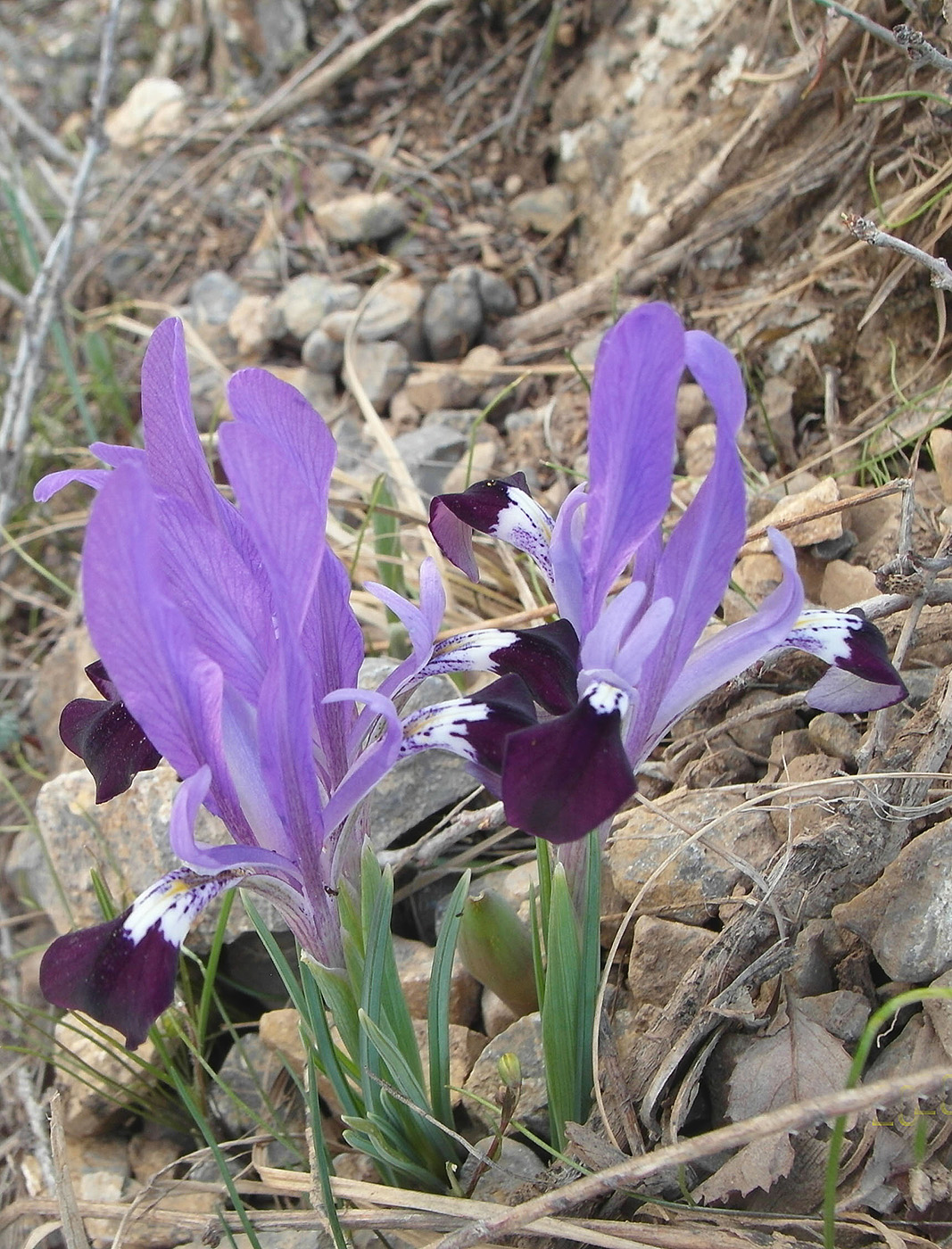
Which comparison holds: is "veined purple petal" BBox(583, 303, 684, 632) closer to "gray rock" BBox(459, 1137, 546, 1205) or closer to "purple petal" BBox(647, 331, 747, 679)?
"purple petal" BBox(647, 331, 747, 679)

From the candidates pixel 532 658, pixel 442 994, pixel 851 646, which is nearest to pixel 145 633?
pixel 532 658

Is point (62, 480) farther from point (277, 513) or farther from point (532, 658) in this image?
point (532, 658)

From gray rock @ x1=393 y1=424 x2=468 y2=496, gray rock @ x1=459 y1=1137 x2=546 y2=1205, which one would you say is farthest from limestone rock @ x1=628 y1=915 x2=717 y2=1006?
gray rock @ x1=393 y1=424 x2=468 y2=496

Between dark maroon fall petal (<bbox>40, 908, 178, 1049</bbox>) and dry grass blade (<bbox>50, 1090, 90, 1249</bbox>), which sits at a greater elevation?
dark maroon fall petal (<bbox>40, 908, 178, 1049</bbox>)

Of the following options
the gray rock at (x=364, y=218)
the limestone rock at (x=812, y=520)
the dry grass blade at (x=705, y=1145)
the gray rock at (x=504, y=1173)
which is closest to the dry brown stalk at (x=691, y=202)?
the gray rock at (x=364, y=218)

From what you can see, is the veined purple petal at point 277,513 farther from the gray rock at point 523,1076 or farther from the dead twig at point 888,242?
the dead twig at point 888,242

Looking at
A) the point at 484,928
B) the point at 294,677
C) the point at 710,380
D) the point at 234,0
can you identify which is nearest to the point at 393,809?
the point at 484,928

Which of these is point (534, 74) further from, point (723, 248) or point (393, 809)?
point (393, 809)
